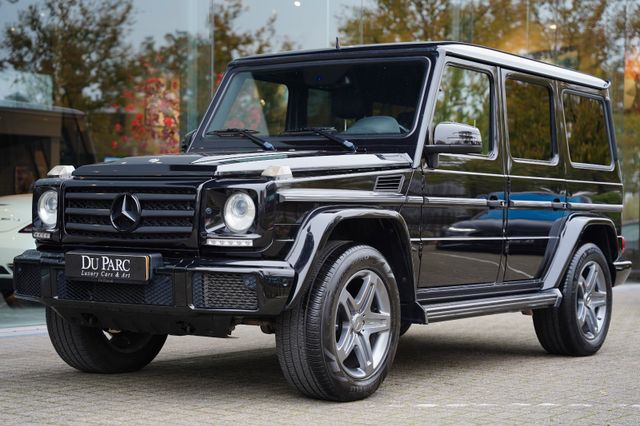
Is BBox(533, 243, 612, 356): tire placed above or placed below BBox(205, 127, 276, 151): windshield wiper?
below

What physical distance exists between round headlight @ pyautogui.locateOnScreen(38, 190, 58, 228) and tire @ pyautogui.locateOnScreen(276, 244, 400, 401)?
1495mm

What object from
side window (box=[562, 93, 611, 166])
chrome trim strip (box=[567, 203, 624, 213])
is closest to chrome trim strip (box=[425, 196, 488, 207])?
chrome trim strip (box=[567, 203, 624, 213])

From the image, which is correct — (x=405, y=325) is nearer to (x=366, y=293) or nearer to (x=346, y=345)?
(x=366, y=293)

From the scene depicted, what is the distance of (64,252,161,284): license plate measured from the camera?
586 cm

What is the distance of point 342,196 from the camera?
6113 millimetres

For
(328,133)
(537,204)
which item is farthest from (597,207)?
(328,133)

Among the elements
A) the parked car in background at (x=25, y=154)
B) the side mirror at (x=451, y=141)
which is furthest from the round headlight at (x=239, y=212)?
the parked car in background at (x=25, y=154)

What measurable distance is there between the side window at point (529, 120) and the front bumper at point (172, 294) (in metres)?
2.85

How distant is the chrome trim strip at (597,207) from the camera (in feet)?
28.2

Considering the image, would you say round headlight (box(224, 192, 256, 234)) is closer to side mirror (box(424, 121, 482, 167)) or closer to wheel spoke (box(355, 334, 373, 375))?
wheel spoke (box(355, 334, 373, 375))

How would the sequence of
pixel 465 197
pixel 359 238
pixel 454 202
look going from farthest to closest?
1. pixel 465 197
2. pixel 454 202
3. pixel 359 238

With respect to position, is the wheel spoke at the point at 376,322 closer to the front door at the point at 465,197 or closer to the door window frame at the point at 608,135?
the front door at the point at 465,197

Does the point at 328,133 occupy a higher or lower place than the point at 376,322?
higher

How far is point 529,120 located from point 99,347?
3482 mm
